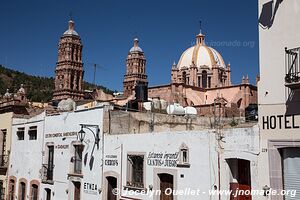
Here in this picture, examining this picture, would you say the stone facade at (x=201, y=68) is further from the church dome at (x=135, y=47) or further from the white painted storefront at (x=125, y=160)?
the white painted storefront at (x=125, y=160)

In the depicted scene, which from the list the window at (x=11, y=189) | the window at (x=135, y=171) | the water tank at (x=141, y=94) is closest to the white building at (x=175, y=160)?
the window at (x=135, y=171)

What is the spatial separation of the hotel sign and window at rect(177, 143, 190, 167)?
3.16 metres

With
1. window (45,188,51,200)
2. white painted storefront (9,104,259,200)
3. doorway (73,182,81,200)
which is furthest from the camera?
window (45,188,51,200)

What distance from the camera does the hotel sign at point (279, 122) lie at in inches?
415

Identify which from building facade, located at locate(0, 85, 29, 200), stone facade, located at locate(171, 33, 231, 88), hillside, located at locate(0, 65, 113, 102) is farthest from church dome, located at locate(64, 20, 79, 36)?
building facade, located at locate(0, 85, 29, 200)

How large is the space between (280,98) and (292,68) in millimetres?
936

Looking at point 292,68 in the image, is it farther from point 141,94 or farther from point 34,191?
point 34,191

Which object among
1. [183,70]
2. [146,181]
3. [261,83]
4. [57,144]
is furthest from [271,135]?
[183,70]

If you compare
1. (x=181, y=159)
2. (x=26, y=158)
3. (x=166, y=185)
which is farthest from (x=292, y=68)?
(x=26, y=158)

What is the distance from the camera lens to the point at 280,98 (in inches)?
432

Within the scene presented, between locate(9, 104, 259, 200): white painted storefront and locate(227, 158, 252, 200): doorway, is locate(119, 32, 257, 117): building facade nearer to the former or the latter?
locate(9, 104, 259, 200): white painted storefront

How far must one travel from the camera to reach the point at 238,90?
44.5m

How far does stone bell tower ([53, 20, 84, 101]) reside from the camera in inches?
2251

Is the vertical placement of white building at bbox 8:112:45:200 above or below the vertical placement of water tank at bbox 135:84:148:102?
below
